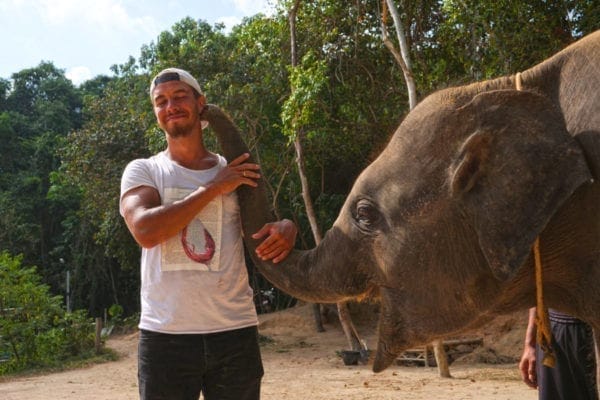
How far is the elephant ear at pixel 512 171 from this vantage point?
1.71 metres

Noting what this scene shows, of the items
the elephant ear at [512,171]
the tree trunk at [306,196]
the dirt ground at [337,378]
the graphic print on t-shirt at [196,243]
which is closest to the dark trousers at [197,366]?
the graphic print on t-shirt at [196,243]

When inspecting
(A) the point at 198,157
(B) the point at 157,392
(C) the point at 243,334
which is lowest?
(B) the point at 157,392

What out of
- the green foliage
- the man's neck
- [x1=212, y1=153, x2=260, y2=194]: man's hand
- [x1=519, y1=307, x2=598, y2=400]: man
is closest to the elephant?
[x1=212, y1=153, x2=260, y2=194]: man's hand

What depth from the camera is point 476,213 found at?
1830mm

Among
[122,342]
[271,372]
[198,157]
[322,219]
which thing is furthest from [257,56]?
[198,157]

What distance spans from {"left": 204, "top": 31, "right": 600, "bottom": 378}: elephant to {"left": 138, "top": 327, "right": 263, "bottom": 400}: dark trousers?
47 centimetres

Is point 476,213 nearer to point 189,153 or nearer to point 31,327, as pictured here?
point 189,153

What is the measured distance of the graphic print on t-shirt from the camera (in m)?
2.53

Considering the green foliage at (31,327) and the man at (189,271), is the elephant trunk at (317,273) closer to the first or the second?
the man at (189,271)

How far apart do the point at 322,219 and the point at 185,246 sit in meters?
12.8

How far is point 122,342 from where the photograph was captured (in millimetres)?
17578

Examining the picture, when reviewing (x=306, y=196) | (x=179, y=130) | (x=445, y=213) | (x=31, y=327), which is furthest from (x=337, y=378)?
(x=445, y=213)

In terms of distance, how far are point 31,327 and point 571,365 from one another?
469 inches

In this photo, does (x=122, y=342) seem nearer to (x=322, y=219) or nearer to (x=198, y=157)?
(x=322, y=219)
